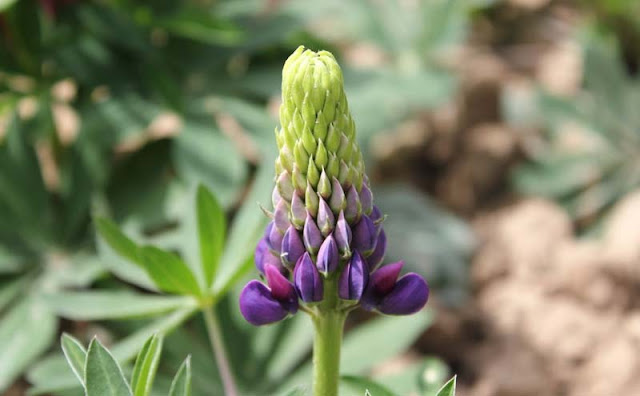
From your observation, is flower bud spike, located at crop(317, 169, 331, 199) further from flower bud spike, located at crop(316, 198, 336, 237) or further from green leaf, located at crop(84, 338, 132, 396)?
green leaf, located at crop(84, 338, 132, 396)

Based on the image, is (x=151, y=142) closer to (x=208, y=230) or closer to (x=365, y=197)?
(x=208, y=230)

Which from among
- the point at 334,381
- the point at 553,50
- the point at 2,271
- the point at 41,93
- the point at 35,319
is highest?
the point at 553,50

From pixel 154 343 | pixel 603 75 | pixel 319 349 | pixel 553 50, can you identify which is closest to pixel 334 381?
pixel 319 349

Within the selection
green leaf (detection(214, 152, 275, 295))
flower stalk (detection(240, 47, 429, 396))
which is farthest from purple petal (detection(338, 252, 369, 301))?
green leaf (detection(214, 152, 275, 295))

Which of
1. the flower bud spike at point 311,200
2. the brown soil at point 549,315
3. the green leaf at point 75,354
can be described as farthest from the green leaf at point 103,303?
the brown soil at point 549,315

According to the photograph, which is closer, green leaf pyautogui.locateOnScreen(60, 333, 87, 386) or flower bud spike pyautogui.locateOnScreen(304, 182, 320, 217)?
flower bud spike pyautogui.locateOnScreen(304, 182, 320, 217)

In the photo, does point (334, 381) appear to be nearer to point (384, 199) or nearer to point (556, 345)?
point (556, 345)

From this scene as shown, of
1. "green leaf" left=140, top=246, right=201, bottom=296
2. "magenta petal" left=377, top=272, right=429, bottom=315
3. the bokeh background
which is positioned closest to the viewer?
"magenta petal" left=377, top=272, right=429, bottom=315
